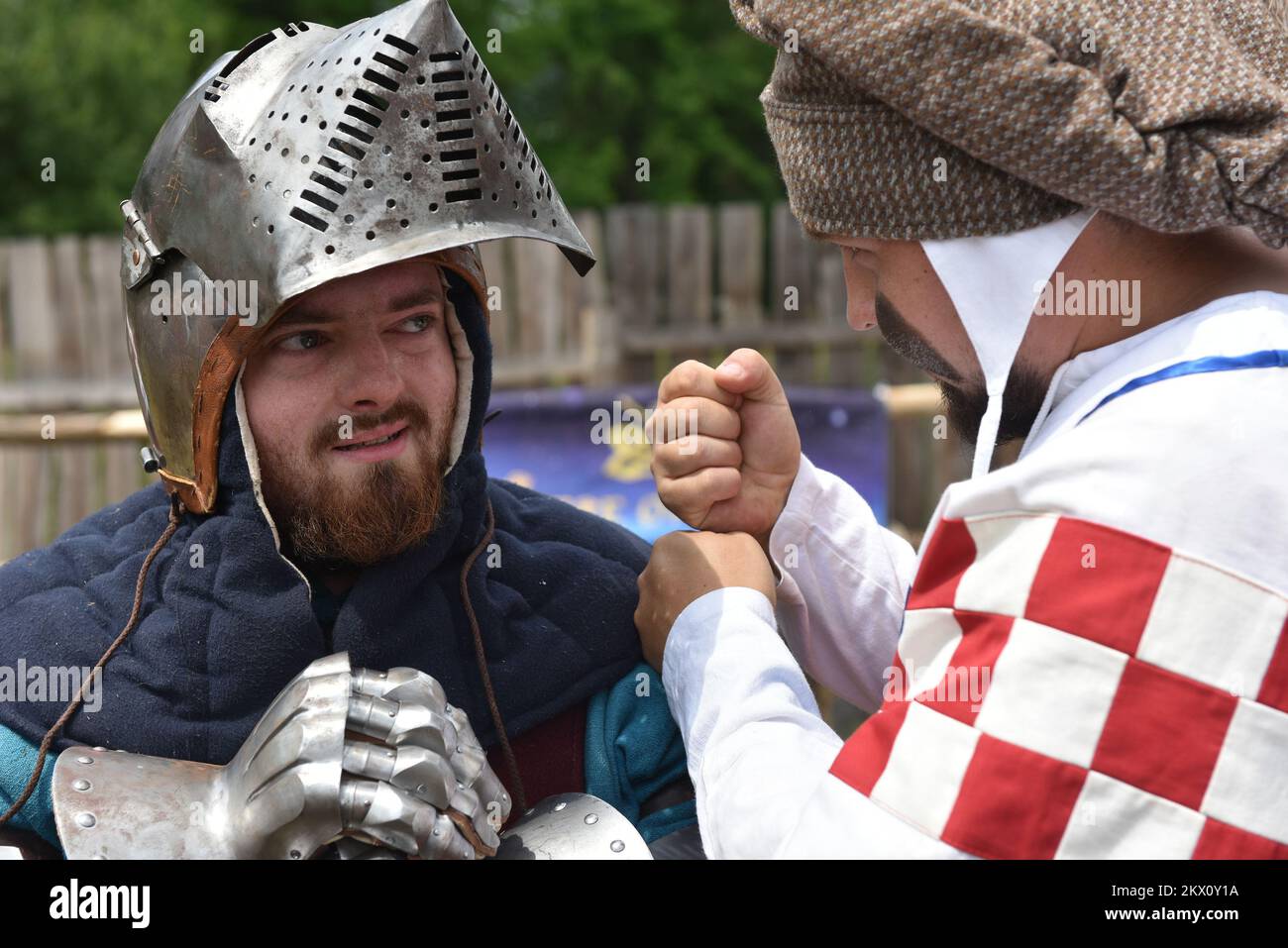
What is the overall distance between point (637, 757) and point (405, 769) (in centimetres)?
62

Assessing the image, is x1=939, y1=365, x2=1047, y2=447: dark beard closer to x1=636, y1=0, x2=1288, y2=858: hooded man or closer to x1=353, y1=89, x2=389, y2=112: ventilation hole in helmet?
x1=636, y1=0, x2=1288, y2=858: hooded man

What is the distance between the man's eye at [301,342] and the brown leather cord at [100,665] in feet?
1.31

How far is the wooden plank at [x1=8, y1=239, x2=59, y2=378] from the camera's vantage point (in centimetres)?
812

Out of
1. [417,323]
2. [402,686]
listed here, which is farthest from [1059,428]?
[417,323]

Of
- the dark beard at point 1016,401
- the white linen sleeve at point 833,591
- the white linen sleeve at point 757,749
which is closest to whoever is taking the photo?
the white linen sleeve at point 757,749

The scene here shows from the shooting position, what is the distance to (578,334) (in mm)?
8797

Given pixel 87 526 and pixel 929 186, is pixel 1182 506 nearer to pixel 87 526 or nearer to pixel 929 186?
pixel 929 186

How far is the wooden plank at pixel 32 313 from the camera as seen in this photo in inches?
320

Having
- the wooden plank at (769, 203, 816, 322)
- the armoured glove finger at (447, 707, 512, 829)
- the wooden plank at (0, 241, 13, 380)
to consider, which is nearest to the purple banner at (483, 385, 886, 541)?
the armoured glove finger at (447, 707, 512, 829)

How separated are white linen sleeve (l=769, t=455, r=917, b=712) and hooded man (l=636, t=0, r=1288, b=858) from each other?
52 cm

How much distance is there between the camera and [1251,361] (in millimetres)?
2072

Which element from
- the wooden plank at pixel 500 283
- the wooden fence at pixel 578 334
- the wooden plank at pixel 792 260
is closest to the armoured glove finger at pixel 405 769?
the wooden fence at pixel 578 334

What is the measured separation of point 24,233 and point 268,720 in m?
15.2

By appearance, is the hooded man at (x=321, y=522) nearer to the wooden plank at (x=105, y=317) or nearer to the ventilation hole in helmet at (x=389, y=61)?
the ventilation hole in helmet at (x=389, y=61)
